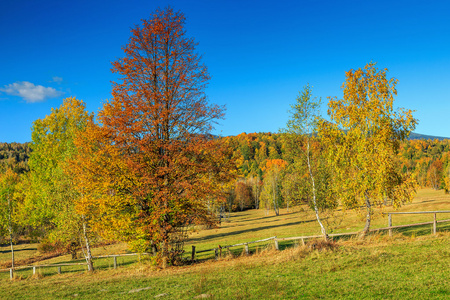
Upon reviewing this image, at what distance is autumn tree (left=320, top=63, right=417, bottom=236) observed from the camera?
18.4m

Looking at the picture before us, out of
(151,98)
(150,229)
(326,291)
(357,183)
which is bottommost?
(326,291)

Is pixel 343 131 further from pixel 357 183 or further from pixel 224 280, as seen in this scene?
pixel 224 280

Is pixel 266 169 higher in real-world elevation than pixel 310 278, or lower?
higher

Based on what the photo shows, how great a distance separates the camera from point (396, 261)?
11461mm

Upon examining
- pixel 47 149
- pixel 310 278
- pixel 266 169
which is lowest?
pixel 310 278

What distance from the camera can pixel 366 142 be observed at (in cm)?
1878

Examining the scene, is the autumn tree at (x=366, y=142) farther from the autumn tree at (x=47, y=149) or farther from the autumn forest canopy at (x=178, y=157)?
the autumn tree at (x=47, y=149)

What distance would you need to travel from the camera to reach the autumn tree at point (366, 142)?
60.3 feet

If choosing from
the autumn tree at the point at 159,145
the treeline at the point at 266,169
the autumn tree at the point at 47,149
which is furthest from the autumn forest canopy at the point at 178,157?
the treeline at the point at 266,169

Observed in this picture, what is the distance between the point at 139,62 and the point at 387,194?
57.3 ft

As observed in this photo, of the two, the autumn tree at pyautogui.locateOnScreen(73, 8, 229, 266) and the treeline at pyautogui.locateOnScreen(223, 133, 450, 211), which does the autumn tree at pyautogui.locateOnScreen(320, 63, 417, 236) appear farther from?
the treeline at pyautogui.locateOnScreen(223, 133, 450, 211)

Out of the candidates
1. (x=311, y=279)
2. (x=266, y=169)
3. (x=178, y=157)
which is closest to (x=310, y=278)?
(x=311, y=279)

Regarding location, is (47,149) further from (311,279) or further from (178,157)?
(311,279)

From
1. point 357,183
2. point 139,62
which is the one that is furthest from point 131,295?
point 357,183
